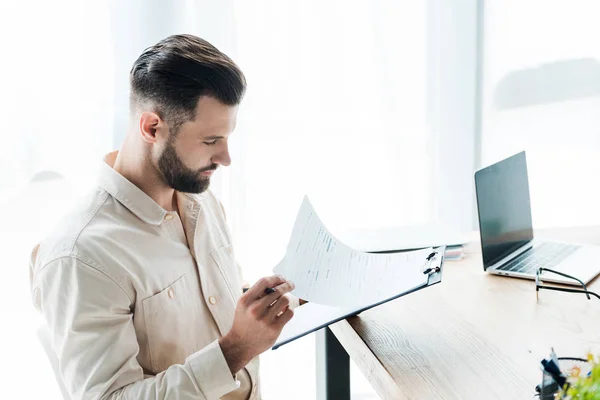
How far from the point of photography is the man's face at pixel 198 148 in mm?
1120

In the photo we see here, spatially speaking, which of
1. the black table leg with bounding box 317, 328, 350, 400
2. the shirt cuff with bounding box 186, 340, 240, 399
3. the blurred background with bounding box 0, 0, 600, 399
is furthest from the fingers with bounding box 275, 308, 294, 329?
A: the blurred background with bounding box 0, 0, 600, 399

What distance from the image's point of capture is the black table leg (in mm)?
1494

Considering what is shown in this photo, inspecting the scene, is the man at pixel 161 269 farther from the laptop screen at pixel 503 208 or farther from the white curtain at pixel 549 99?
the white curtain at pixel 549 99

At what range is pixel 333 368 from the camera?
1.51 metres

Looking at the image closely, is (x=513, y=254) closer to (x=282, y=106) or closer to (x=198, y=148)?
(x=198, y=148)

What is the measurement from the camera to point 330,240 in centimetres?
122

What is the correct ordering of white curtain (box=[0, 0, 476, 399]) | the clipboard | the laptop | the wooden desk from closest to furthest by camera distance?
the wooden desk
the clipboard
the laptop
white curtain (box=[0, 0, 476, 399])

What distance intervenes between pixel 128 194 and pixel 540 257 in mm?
893

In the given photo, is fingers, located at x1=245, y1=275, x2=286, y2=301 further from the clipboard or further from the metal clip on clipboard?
the metal clip on clipboard

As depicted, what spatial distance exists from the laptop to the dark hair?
1.81 ft

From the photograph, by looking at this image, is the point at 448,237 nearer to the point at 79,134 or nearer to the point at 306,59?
the point at 306,59

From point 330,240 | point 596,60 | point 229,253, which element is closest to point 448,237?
point 330,240

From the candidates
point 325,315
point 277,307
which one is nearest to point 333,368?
point 325,315

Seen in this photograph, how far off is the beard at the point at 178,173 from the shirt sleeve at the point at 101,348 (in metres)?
0.22
